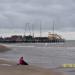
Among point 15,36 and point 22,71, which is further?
point 15,36

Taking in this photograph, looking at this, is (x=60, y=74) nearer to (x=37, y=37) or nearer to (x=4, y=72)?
(x=4, y=72)

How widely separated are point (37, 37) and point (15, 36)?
508 inches

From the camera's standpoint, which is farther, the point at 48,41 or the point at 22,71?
the point at 48,41

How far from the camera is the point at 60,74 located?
26766mm

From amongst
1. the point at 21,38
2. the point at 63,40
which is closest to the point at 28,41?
the point at 21,38

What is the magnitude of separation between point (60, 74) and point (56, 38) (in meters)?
153

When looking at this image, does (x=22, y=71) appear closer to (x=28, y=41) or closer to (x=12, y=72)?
(x=12, y=72)

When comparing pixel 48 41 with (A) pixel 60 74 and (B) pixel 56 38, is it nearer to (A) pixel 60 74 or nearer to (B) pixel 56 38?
(B) pixel 56 38

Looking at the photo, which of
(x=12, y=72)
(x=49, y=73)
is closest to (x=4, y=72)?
(x=12, y=72)

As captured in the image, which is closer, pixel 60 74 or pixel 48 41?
pixel 60 74

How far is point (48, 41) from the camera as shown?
178000mm

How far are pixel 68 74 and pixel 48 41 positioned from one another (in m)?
151

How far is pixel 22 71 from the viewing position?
26750mm

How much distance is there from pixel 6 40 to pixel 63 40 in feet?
102
